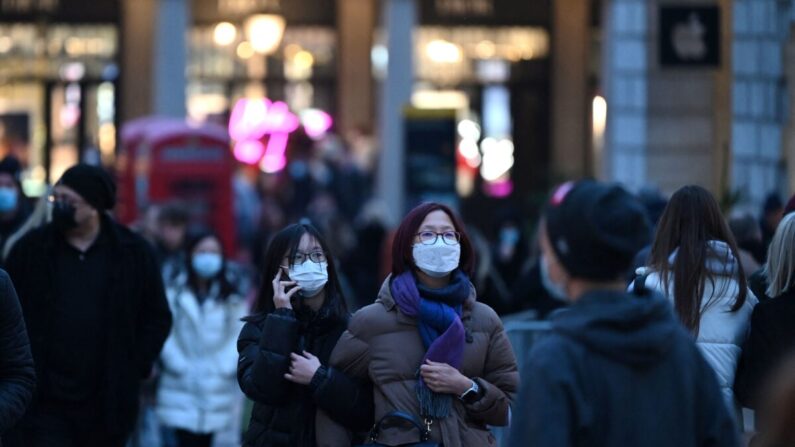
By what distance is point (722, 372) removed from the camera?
6.73m

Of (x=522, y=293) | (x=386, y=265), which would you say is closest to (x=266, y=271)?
(x=522, y=293)

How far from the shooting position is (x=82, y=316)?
26.2ft

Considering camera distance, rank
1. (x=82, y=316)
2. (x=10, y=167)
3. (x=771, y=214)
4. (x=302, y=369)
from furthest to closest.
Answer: (x=771, y=214) → (x=10, y=167) → (x=82, y=316) → (x=302, y=369)

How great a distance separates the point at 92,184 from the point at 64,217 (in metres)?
0.23

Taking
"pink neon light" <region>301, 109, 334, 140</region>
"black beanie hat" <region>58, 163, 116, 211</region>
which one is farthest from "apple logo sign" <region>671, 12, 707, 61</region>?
"pink neon light" <region>301, 109, 334, 140</region>

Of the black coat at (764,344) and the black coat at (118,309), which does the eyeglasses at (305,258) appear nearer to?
the black coat at (118,309)

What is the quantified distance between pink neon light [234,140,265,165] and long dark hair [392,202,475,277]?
2482 centimetres

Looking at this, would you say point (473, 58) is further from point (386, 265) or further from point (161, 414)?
point (161, 414)

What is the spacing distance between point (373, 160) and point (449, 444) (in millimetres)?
22784

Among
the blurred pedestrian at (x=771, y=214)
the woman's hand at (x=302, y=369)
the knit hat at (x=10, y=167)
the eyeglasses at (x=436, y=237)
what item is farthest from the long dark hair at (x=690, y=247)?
the blurred pedestrian at (x=771, y=214)

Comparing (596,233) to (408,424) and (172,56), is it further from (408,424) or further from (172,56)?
(172,56)

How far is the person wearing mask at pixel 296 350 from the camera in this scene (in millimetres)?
6461

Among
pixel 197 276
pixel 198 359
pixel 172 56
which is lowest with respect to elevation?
pixel 198 359

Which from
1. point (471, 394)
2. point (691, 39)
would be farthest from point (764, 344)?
point (691, 39)
